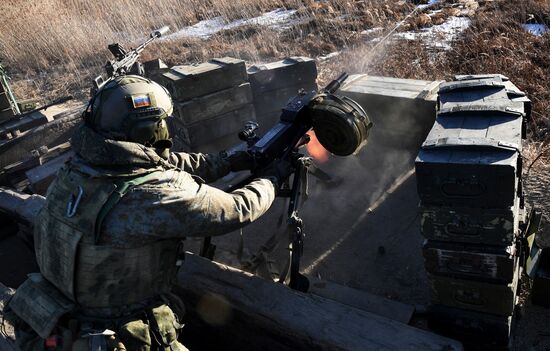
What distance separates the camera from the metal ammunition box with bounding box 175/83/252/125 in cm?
661

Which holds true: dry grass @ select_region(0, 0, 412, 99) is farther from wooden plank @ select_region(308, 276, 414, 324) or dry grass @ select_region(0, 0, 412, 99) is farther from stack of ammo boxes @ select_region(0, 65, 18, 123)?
wooden plank @ select_region(308, 276, 414, 324)

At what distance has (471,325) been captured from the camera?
363 cm

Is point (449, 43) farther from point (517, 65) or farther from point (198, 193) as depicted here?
point (198, 193)

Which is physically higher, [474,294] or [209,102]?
[209,102]

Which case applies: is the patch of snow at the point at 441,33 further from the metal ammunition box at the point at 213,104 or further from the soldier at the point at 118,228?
the soldier at the point at 118,228

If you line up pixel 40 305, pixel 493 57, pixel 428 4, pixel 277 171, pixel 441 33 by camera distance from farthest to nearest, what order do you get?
pixel 428 4, pixel 441 33, pixel 493 57, pixel 277 171, pixel 40 305

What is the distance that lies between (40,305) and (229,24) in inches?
482

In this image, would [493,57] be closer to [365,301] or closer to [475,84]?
[475,84]

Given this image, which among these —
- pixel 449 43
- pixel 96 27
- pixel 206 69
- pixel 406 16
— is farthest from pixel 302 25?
pixel 206 69

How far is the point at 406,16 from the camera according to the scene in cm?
1234

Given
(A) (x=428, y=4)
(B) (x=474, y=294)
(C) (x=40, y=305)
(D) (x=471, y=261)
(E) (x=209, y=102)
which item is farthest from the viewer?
(A) (x=428, y=4)

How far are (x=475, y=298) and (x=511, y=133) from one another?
45.1 inches

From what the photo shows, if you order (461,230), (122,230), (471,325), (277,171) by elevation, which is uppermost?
(122,230)

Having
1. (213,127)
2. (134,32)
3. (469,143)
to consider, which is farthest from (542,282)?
(134,32)
